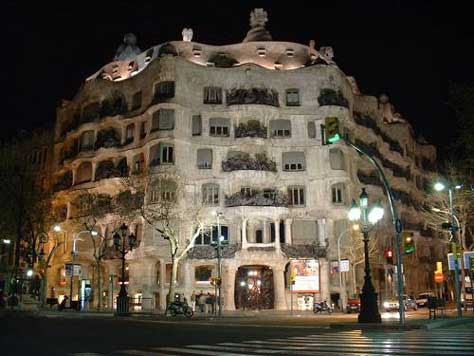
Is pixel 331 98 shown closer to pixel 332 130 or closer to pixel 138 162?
pixel 138 162

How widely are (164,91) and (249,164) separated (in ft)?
38.8

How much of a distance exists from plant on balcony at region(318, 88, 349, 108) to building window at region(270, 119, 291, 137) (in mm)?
4131

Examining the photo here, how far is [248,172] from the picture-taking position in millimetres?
54000

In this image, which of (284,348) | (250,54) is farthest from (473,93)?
(250,54)

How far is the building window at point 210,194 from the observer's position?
178 feet

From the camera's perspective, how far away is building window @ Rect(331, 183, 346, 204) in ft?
181

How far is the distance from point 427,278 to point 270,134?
34.6 meters

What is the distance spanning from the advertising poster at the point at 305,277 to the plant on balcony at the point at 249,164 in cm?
1040

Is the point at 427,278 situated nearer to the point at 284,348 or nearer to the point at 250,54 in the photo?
the point at 250,54

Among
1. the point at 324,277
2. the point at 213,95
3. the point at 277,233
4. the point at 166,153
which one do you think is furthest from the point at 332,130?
the point at 213,95

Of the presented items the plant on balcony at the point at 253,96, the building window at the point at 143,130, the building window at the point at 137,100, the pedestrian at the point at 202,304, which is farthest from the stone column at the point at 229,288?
the building window at the point at 137,100

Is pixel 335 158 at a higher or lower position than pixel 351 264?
higher

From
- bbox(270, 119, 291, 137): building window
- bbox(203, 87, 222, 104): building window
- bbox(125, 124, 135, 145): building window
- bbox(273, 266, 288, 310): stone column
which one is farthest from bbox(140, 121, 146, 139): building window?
bbox(273, 266, 288, 310): stone column

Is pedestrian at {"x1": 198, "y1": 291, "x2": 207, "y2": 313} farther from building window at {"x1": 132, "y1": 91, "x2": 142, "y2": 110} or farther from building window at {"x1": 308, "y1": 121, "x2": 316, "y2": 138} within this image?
building window at {"x1": 132, "y1": 91, "x2": 142, "y2": 110}
